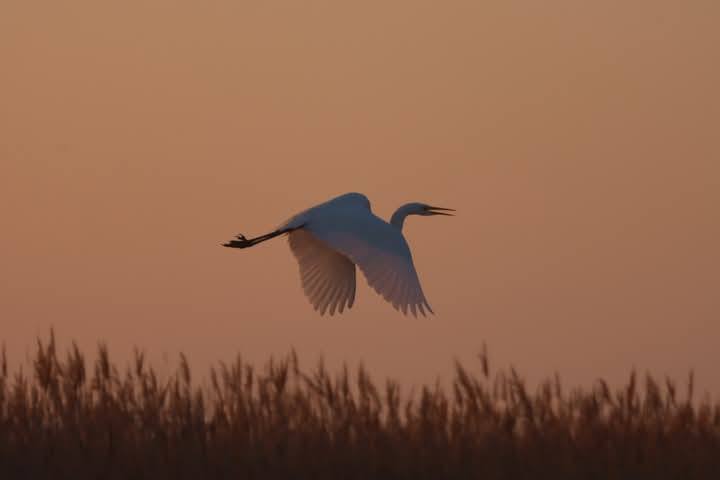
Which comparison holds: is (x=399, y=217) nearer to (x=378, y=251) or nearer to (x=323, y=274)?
(x=323, y=274)

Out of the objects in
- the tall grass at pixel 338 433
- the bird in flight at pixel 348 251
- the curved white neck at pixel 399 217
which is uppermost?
the curved white neck at pixel 399 217

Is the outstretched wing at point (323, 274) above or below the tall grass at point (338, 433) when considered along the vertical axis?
above

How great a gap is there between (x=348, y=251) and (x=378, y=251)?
214mm

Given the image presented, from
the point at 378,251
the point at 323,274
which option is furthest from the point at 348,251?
the point at 323,274

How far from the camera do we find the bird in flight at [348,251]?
1309 cm

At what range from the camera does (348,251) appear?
1326 cm

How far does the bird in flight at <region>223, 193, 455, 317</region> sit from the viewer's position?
13.1m

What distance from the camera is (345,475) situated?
10.7 metres

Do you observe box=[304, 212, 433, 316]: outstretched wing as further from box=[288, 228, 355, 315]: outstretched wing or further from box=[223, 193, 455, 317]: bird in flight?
box=[288, 228, 355, 315]: outstretched wing

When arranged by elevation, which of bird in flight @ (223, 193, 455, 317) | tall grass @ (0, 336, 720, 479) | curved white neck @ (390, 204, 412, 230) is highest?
curved white neck @ (390, 204, 412, 230)

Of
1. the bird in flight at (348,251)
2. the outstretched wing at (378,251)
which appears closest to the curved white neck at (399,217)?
the bird in flight at (348,251)

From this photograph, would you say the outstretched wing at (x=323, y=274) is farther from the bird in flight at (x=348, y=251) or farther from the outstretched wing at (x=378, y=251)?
the outstretched wing at (x=378, y=251)

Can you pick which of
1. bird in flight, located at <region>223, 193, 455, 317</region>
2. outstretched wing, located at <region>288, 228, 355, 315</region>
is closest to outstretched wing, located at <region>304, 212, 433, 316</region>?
bird in flight, located at <region>223, 193, 455, 317</region>

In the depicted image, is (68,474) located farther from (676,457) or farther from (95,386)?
(676,457)
